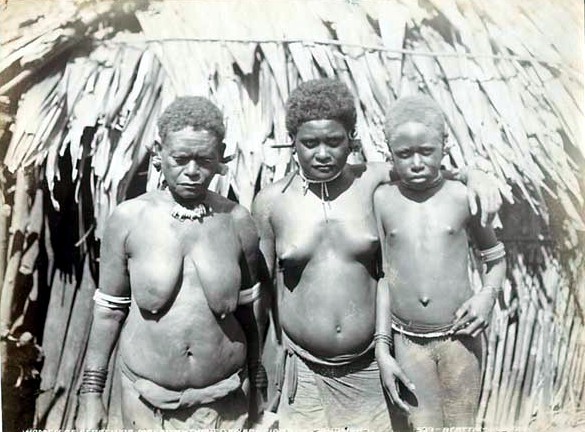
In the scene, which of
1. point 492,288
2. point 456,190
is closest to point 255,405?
point 492,288

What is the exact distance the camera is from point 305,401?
3158mm

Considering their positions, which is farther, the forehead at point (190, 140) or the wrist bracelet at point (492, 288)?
the wrist bracelet at point (492, 288)

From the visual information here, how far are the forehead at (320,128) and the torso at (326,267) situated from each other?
0.19m

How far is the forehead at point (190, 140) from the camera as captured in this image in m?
3.05

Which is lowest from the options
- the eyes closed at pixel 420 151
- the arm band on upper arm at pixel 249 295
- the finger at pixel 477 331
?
the finger at pixel 477 331

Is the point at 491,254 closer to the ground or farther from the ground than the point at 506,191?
closer to the ground

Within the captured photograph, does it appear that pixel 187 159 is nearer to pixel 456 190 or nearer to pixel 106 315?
pixel 106 315

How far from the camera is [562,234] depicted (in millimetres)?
3348

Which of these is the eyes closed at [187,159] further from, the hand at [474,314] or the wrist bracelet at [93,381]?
the hand at [474,314]

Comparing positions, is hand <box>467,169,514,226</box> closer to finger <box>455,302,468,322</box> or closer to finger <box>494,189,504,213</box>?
finger <box>494,189,504,213</box>

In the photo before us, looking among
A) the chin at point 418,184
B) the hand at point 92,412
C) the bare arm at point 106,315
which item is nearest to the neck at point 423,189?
the chin at point 418,184

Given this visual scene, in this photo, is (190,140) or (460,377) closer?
(190,140)

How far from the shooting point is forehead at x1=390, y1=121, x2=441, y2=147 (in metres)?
3.12

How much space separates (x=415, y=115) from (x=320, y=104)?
1.15ft
